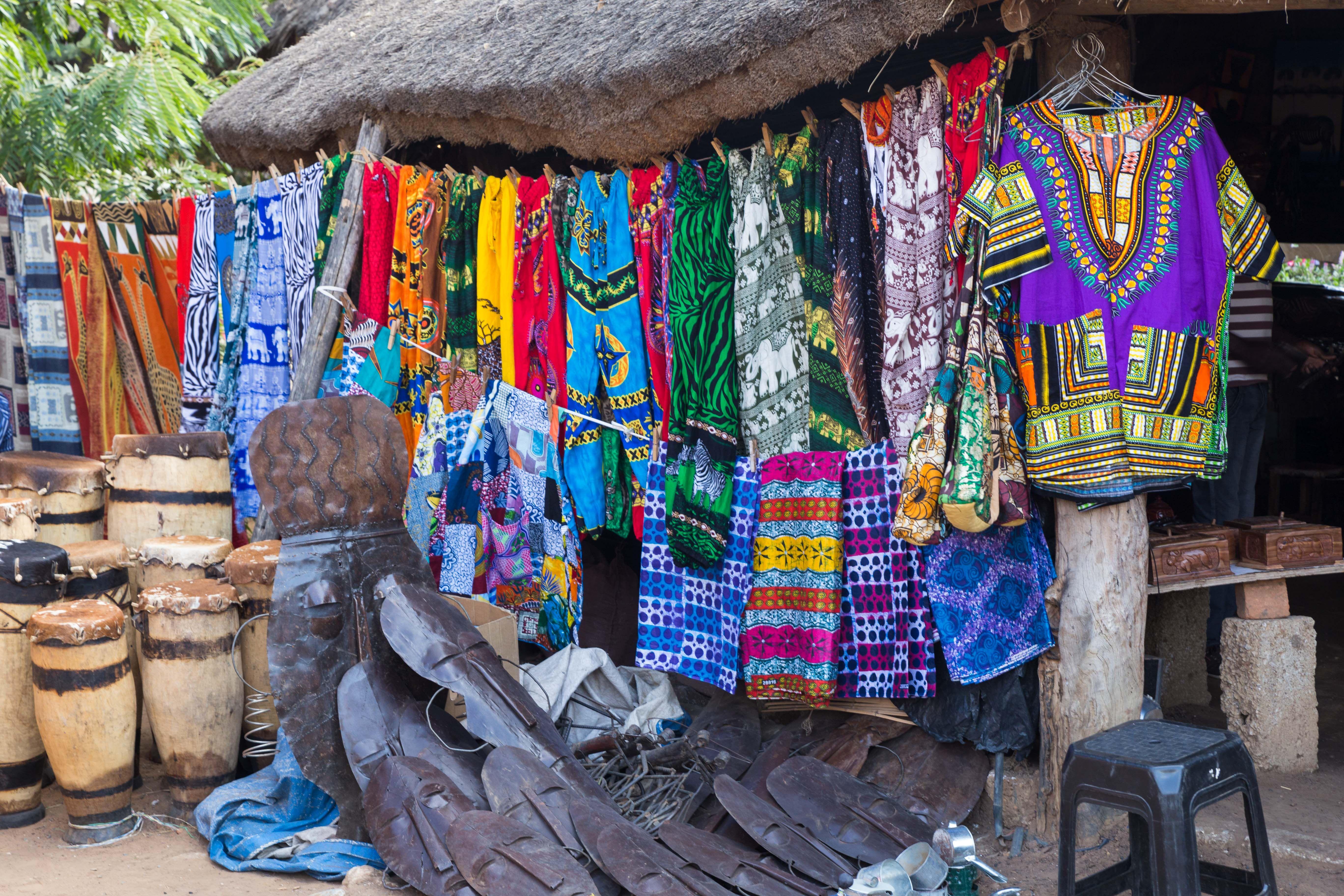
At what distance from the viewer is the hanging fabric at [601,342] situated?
164 inches

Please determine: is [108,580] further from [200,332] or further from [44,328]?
[44,328]

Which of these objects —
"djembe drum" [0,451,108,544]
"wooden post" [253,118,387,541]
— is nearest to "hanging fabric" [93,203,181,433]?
"wooden post" [253,118,387,541]

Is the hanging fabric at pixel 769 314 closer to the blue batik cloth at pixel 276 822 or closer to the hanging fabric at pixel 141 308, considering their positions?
the blue batik cloth at pixel 276 822

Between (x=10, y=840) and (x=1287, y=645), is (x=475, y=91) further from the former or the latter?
(x=1287, y=645)

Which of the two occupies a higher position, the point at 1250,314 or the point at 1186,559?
the point at 1250,314

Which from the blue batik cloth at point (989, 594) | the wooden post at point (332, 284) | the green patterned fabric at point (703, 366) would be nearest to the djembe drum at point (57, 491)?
the wooden post at point (332, 284)

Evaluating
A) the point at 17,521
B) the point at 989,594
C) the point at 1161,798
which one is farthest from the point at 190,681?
the point at 1161,798

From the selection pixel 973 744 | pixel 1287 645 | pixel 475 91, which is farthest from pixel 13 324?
pixel 1287 645

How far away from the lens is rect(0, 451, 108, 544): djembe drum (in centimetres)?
440

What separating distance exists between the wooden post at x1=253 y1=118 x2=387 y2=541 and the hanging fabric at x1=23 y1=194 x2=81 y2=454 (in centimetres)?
168

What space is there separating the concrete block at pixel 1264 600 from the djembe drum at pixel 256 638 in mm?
3364

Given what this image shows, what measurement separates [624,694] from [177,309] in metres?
3.45

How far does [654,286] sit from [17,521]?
8.20 feet

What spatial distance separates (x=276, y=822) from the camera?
3.68 meters
